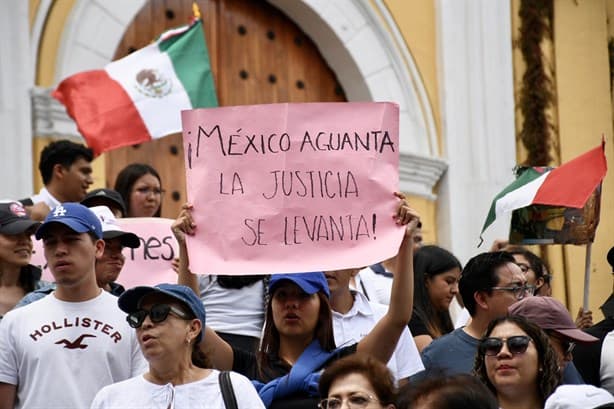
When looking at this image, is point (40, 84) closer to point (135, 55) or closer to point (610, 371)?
point (135, 55)

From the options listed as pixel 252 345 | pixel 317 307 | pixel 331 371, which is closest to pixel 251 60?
pixel 252 345

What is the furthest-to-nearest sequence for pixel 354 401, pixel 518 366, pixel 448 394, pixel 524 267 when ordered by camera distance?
pixel 524 267 → pixel 518 366 → pixel 354 401 → pixel 448 394

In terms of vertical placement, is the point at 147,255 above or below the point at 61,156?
below

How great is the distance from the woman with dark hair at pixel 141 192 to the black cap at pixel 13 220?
163cm

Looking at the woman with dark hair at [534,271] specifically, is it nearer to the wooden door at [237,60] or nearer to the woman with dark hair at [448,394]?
the woman with dark hair at [448,394]

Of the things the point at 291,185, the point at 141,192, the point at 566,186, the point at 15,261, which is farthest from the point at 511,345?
the point at 141,192

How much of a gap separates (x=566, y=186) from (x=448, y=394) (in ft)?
16.4

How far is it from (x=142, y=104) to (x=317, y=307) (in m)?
4.40

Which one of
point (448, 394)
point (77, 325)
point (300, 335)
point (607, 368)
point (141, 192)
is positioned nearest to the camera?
point (448, 394)

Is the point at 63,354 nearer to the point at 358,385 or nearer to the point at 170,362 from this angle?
the point at 170,362

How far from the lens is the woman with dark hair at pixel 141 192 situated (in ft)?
33.1

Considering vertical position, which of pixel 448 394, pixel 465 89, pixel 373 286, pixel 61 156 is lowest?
pixel 448 394

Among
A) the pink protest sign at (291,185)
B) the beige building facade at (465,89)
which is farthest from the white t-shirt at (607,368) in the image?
the beige building facade at (465,89)

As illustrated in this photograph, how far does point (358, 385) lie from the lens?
240 inches
